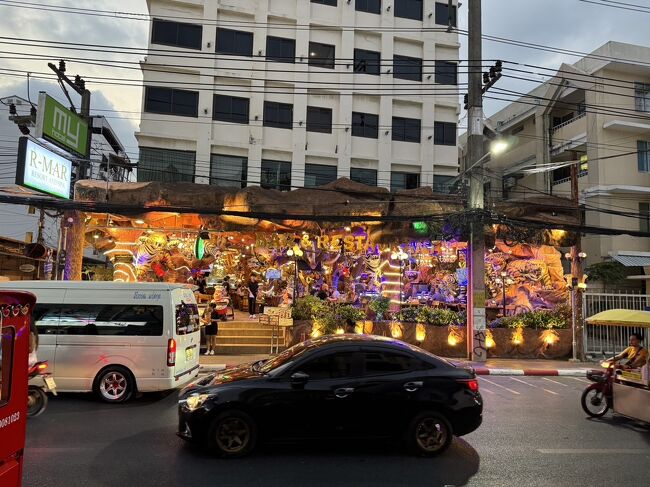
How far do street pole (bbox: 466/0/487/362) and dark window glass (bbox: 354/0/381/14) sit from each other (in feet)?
66.5

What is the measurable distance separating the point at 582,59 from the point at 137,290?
29184 millimetres

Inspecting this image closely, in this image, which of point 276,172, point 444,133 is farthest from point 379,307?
point 444,133

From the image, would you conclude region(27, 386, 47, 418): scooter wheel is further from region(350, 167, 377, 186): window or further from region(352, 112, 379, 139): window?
region(352, 112, 379, 139): window

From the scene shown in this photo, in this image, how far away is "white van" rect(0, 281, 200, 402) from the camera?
28.5ft

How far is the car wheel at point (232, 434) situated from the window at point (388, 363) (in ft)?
5.43

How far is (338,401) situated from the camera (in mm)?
5949

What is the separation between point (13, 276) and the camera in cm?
2175

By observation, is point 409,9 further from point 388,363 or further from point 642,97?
point 388,363

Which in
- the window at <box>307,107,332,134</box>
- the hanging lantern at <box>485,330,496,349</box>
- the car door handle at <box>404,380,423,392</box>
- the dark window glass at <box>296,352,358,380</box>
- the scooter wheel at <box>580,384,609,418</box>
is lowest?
the scooter wheel at <box>580,384,609,418</box>

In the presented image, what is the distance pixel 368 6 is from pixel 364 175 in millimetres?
12318

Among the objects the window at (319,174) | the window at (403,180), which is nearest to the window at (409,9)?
the window at (403,180)

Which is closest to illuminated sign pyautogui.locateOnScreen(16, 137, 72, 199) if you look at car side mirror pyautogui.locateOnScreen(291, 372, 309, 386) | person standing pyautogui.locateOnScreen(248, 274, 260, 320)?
person standing pyautogui.locateOnScreen(248, 274, 260, 320)

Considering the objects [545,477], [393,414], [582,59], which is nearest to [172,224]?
[393,414]

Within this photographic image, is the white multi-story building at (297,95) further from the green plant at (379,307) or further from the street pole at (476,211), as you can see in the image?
the green plant at (379,307)
